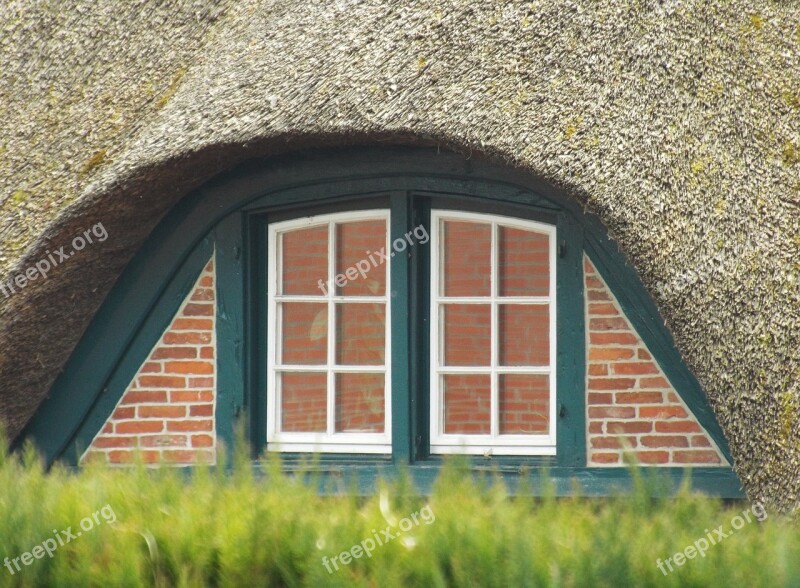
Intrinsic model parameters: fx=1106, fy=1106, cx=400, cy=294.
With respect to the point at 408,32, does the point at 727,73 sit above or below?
below

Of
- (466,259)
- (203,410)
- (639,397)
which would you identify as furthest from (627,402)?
(203,410)

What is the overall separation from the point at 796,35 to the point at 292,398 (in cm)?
284

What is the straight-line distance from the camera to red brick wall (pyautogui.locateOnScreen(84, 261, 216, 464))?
5461mm

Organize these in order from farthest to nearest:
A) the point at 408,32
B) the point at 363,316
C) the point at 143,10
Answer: the point at 143,10, the point at 363,316, the point at 408,32

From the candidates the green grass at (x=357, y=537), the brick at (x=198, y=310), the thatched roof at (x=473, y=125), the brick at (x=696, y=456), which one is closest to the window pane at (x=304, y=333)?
the brick at (x=198, y=310)

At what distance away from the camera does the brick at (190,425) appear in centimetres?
545

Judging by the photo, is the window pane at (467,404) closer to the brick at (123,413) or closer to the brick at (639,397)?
the brick at (639,397)

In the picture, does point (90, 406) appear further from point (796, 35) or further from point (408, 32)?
point (796, 35)

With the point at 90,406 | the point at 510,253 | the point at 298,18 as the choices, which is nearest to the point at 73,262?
the point at 90,406

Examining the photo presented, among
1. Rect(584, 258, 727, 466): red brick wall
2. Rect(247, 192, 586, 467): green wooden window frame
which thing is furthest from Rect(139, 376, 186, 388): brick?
Rect(584, 258, 727, 466): red brick wall

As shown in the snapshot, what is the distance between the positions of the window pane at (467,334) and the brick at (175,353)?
1.27m

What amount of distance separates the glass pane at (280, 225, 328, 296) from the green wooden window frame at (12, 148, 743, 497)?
12 centimetres

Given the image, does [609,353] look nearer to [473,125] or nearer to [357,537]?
[473,125]

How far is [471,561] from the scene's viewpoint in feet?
9.04
